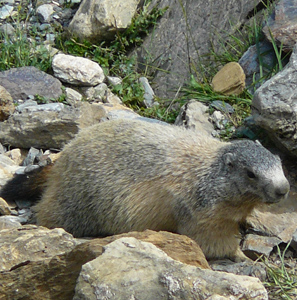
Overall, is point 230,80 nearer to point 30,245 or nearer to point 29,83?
point 29,83

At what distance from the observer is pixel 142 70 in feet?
28.0

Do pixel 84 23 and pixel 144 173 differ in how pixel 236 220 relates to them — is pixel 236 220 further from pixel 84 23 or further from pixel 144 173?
pixel 84 23

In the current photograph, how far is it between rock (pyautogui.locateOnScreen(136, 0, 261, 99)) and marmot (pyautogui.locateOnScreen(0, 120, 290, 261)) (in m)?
2.52

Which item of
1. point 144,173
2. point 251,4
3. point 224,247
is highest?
point 251,4

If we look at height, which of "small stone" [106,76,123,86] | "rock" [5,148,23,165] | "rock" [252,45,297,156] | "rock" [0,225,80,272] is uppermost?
"rock" [252,45,297,156]

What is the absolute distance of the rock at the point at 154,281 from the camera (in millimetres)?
3604

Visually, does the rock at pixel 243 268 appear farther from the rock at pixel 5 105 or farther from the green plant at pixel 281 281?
the rock at pixel 5 105

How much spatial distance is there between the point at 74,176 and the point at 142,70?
3.21 m

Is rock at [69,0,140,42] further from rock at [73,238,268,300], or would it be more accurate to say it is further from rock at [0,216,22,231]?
rock at [73,238,268,300]

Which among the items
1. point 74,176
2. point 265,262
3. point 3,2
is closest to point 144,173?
point 74,176

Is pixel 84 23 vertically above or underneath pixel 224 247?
above

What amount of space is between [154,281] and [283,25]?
4.86 metres

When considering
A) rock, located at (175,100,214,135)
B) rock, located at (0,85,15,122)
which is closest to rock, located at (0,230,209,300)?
rock, located at (175,100,214,135)

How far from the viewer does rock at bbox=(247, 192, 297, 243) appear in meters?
5.86
